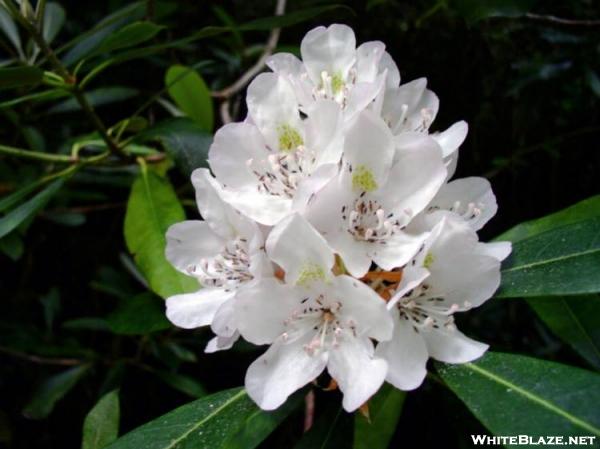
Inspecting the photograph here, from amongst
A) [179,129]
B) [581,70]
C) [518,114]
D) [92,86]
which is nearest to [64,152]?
[92,86]

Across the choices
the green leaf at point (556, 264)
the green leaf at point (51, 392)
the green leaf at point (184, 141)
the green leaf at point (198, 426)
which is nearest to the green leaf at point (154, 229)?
the green leaf at point (184, 141)

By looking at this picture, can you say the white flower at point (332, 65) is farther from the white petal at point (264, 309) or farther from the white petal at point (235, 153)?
the white petal at point (264, 309)

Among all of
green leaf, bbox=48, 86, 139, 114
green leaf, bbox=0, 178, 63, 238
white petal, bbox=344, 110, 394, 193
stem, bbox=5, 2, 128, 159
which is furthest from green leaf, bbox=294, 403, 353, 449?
green leaf, bbox=48, 86, 139, 114

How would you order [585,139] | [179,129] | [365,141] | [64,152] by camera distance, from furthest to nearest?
1. [585,139]
2. [64,152]
3. [179,129]
4. [365,141]

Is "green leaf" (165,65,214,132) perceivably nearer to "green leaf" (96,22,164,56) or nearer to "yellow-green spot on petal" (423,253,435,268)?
"green leaf" (96,22,164,56)

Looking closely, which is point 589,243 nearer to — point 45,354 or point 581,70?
point 581,70
